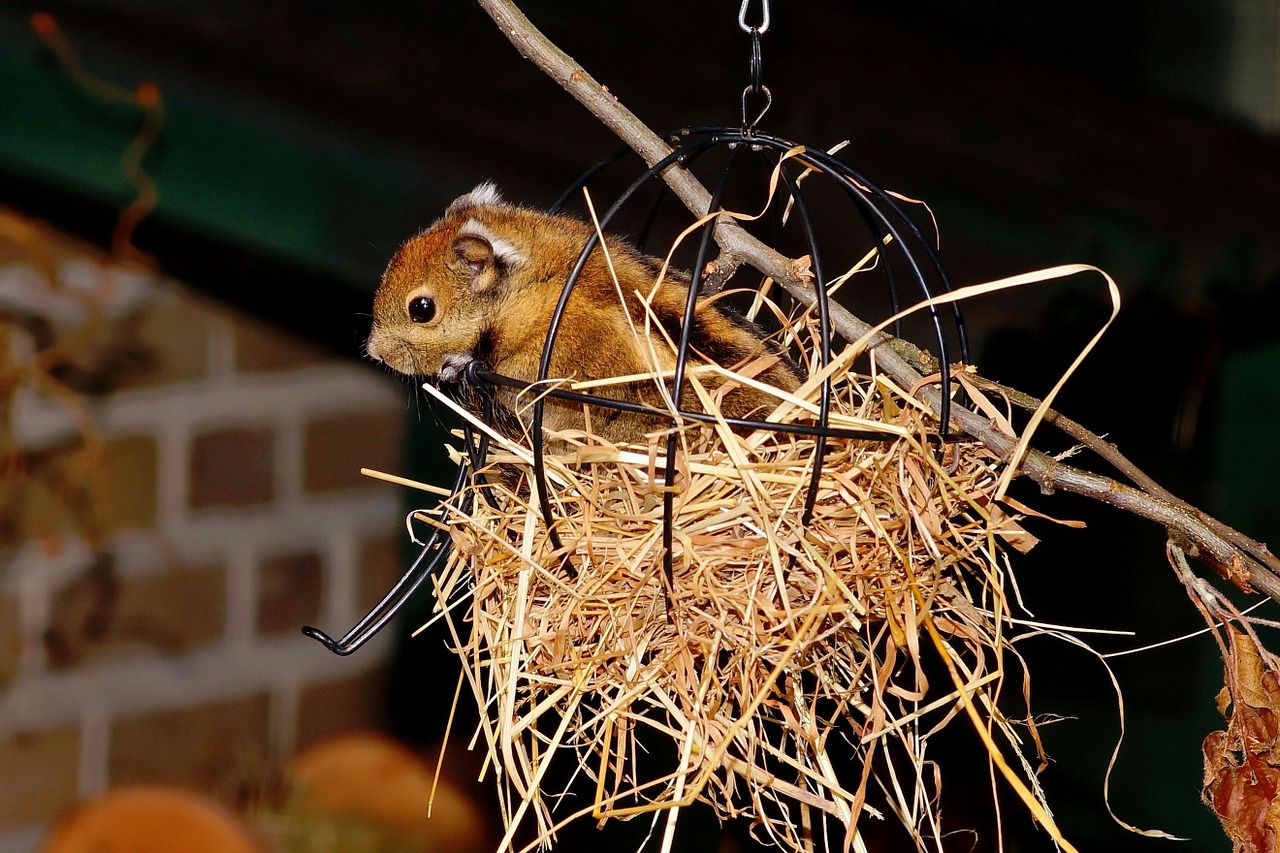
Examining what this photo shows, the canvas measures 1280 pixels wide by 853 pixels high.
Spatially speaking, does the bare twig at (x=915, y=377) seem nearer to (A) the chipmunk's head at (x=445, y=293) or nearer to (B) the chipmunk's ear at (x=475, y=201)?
(A) the chipmunk's head at (x=445, y=293)

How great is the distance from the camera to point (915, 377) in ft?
3.43

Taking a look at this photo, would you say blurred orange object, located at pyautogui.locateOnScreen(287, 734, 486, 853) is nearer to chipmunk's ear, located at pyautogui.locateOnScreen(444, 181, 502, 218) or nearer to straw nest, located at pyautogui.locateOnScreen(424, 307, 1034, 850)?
chipmunk's ear, located at pyautogui.locateOnScreen(444, 181, 502, 218)

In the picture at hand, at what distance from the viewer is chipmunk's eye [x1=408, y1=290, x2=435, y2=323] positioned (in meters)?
1.44

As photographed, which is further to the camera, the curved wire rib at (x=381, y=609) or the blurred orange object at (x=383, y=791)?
the blurred orange object at (x=383, y=791)

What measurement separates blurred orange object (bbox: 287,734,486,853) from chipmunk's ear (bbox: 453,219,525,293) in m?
1.37

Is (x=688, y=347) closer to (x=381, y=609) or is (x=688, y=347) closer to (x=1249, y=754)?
(x=381, y=609)

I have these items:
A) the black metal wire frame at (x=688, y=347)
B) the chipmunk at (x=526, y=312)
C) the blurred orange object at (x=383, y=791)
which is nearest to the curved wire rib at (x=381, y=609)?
the black metal wire frame at (x=688, y=347)

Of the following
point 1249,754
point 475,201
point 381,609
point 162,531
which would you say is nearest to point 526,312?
point 475,201

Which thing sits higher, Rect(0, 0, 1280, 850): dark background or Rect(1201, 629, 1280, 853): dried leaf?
Rect(0, 0, 1280, 850): dark background

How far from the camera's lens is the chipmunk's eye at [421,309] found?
1.44 m

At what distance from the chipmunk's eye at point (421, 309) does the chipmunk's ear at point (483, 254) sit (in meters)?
0.06

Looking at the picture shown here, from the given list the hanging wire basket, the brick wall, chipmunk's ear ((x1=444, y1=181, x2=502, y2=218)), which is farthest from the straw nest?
the brick wall

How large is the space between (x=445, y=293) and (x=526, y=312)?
3.9 inches

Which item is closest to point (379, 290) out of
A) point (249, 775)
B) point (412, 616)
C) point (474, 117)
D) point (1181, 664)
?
point (474, 117)
